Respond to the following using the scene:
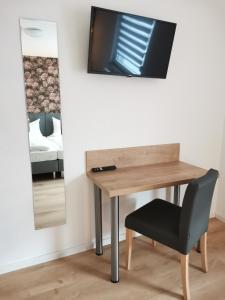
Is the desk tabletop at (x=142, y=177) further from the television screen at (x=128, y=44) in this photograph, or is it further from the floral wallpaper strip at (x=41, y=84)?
the television screen at (x=128, y=44)

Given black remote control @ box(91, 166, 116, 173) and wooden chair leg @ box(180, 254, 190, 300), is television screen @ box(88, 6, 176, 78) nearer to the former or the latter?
black remote control @ box(91, 166, 116, 173)

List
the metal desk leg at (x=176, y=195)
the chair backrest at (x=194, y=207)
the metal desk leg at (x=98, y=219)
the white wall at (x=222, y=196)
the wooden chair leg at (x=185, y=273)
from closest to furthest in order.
→ the chair backrest at (x=194, y=207) → the wooden chair leg at (x=185, y=273) → the metal desk leg at (x=98, y=219) → the metal desk leg at (x=176, y=195) → the white wall at (x=222, y=196)

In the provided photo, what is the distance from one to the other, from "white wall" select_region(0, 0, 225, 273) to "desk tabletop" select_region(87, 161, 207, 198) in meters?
0.24

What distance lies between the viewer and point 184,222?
145 centimetres

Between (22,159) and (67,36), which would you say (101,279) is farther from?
(67,36)

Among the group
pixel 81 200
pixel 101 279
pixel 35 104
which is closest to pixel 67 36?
pixel 35 104

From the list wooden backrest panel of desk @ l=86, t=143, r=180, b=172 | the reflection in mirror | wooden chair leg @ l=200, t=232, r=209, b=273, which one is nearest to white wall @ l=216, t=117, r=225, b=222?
wooden backrest panel of desk @ l=86, t=143, r=180, b=172

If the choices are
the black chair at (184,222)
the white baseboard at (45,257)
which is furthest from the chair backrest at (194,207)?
the white baseboard at (45,257)

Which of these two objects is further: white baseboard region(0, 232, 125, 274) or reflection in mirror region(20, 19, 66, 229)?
white baseboard region(0, 232, 125, 274)

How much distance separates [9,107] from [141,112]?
1.06m

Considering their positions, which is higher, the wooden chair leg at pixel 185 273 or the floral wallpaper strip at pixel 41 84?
the floral wallpaper strip at pixel 41 84

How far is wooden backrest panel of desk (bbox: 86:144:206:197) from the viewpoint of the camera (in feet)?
5.37

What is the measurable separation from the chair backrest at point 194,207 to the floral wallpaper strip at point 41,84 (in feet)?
3.62

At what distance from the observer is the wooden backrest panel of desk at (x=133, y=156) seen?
1962 millimetres
